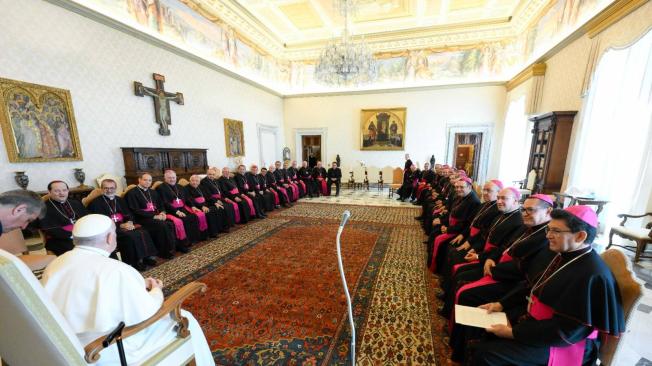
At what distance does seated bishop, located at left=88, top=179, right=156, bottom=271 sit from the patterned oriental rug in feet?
1.15

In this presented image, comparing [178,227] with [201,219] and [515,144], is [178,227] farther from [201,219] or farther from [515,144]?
[515,144]

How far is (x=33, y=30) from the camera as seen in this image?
3.86 metres

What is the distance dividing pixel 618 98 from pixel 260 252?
21.8ft

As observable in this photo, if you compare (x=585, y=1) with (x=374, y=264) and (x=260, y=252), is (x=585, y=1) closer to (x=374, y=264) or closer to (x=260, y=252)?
(x=374, y=264)

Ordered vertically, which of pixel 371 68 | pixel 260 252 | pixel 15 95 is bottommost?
pixel 260 252

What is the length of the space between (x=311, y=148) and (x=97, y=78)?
8196mm

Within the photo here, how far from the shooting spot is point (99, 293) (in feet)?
4.16

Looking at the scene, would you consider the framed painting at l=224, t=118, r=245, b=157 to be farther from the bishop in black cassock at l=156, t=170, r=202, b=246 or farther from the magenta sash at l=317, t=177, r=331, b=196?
the bishop in black cassock at l=156, t=170, r=202, b=246

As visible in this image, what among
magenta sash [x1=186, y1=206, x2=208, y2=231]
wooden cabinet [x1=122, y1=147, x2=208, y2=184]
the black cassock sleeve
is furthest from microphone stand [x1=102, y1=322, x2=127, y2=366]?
wooden cabinet [x1=122, y1=147, x2=208, y2=184]

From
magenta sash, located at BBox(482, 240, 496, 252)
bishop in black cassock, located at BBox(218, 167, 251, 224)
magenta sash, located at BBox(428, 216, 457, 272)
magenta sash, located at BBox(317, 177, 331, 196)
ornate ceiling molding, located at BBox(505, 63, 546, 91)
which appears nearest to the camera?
magenta sash, located at BBox(482, 240, 496, 252)

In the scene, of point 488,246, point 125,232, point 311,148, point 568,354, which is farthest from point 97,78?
point 311,148

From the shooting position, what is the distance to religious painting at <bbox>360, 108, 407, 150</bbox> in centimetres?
1028

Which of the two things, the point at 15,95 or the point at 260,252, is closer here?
the point at 15,95

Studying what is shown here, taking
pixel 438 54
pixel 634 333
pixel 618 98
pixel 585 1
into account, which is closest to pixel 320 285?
pixel 634 333
